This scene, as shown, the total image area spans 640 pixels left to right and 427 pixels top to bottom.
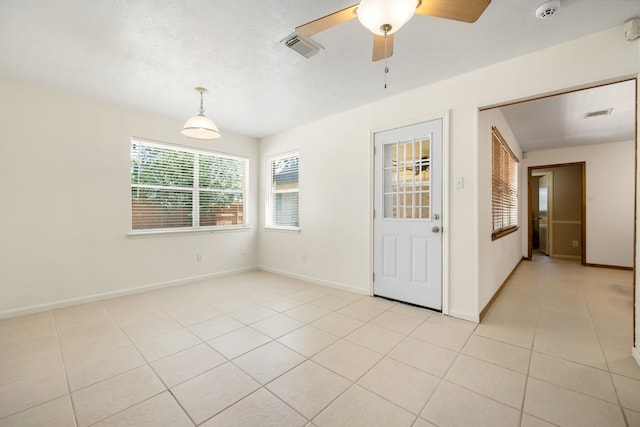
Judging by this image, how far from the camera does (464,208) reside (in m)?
2.81

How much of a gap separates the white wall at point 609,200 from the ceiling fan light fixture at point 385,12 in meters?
6.63

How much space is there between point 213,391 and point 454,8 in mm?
2684

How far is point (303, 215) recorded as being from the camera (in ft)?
14.7

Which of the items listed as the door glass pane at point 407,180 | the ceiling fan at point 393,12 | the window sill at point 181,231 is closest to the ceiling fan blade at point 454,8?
the ceiling fan at point 393,12

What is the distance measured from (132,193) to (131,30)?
236 centimetres

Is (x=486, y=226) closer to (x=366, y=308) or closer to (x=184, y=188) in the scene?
(x=366, y=308)

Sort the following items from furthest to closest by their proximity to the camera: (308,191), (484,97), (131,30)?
1. (308,191)
2. (484,97)
3. (131,30)

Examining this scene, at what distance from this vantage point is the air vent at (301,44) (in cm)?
214

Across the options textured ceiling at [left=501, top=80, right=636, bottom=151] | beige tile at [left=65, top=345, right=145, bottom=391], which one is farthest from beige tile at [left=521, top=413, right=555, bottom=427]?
textured ceiling at [left=501, top=80, right=636, bottom=151]

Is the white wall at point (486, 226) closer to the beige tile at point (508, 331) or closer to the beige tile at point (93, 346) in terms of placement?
the beige tile at point (508, 331)

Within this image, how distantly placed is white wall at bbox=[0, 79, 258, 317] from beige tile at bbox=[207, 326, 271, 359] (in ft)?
7.09

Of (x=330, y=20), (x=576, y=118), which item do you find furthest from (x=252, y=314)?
(x=576, y=118)

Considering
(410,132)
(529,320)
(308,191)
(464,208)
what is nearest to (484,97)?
(410,132)

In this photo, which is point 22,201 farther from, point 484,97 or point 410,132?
point 484,97
